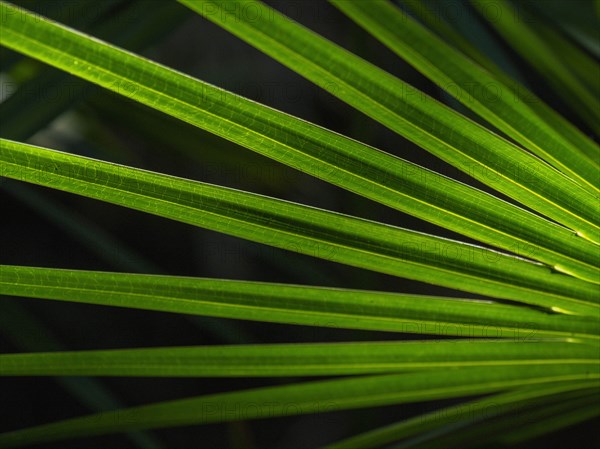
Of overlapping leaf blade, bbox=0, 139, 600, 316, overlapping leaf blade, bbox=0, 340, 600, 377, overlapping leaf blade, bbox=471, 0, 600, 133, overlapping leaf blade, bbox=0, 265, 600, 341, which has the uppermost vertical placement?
overlapping leaf blade, bbox=471, 0, 600, 133

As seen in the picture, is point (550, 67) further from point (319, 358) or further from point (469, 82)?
point (319, 358)

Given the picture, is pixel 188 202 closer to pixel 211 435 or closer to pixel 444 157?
pixel 444 157

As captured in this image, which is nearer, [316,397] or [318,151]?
[318,151]

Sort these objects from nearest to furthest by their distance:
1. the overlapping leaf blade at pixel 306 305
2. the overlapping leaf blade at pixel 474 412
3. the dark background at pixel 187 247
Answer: the overlapping leaf blade at pixel 306 305
the overlapping leaf blade at pixel 474 412
the dark background at pixel 187 247

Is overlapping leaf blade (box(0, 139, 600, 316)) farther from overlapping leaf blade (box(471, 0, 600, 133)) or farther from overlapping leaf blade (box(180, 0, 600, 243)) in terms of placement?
overlapping leaf blade (box(471, 0, 600, 133))

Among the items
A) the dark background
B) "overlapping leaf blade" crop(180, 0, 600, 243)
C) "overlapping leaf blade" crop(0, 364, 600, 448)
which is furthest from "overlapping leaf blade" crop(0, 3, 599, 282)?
the dark background

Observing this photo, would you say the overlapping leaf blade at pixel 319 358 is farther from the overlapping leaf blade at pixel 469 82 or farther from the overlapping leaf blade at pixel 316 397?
the overlapping leaf blade at pixel 469 82

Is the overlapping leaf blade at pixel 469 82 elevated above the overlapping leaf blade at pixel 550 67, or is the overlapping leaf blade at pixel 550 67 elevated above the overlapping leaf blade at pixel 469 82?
the overlapping leaf blade at pixel 550 67

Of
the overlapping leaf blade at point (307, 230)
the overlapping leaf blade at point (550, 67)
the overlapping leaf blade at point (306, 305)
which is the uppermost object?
the overlapping leaf blade at point (550, 67)

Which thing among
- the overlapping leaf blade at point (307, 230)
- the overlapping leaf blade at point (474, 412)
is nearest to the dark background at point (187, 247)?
the overlapping leaf blade at point (474, 412)

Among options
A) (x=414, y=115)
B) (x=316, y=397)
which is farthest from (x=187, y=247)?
(x=414, y=115)

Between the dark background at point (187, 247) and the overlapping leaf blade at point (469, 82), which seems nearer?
the overlapping leaf blade at point (469, 82)
